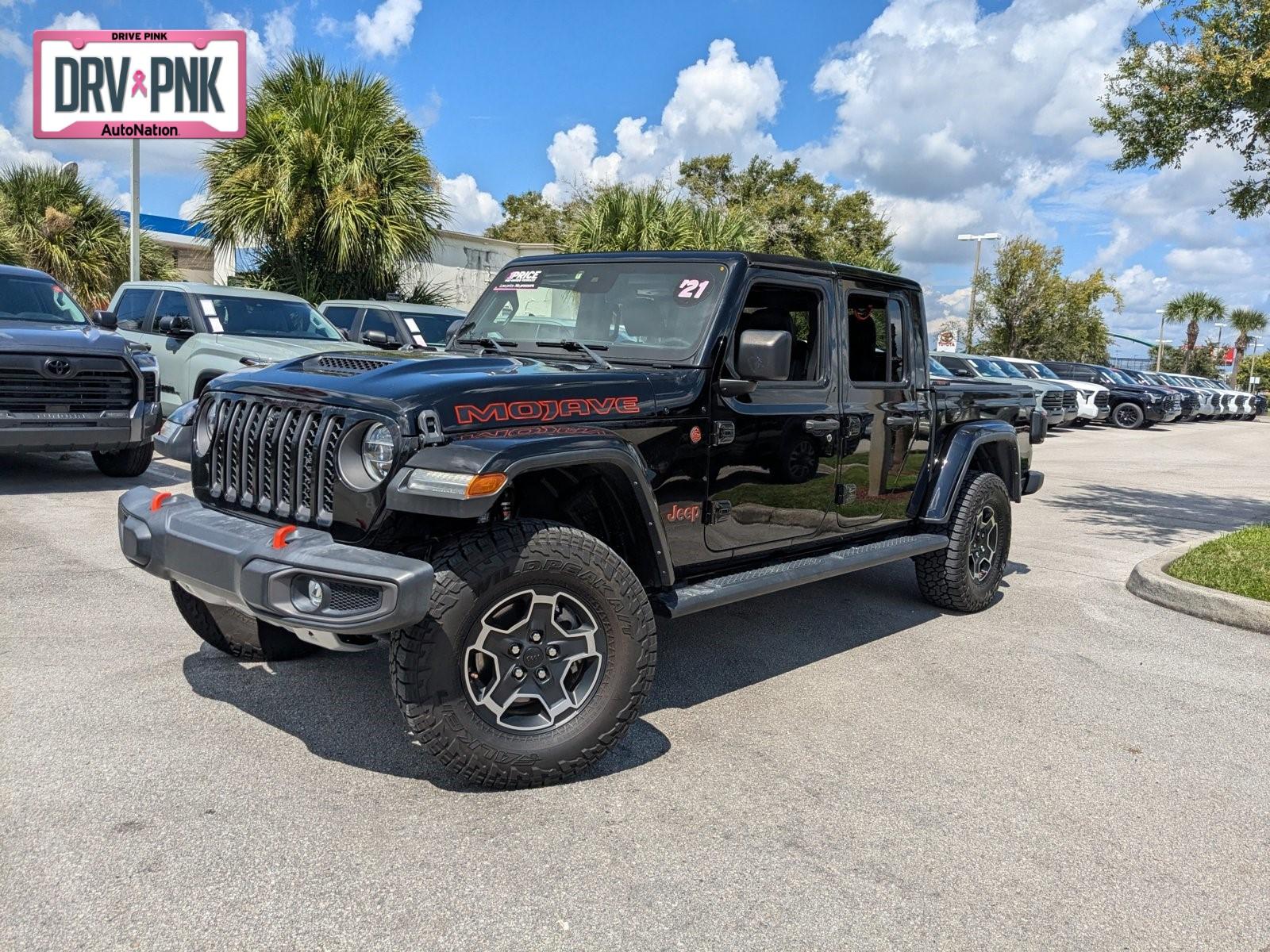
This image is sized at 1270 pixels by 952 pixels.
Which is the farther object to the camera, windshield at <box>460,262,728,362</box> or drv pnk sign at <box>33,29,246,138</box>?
drv pnk sign at <box>33,29,246,138</box>

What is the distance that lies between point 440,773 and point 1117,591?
5153 mm

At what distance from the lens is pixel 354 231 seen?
16234 millimetres

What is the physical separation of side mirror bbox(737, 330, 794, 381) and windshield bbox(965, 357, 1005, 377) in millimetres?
19245

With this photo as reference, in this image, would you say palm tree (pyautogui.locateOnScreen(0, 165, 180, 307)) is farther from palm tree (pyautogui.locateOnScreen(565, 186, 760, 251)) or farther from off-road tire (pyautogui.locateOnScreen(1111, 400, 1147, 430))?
off-road tire (pyautogui.locateOnScreen(1111, 400, 1147, 430))

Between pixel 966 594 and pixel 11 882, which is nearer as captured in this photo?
pixel 11 882

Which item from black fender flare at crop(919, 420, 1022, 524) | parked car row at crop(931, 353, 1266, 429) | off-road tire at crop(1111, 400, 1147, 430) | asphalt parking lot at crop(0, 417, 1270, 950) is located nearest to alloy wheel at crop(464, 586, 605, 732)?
asphalt parking lot at crop(0, 417, 1270, 950)

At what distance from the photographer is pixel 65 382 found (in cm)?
820

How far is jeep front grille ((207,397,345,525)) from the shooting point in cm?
345

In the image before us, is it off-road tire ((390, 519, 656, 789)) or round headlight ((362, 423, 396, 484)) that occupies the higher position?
round headlight ((362, 423, 396, 484))

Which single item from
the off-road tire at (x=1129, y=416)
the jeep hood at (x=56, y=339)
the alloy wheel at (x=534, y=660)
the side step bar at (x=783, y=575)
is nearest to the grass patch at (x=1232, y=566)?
the side step bar at (x=783, y=575)

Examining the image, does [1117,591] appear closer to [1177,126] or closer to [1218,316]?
[1177,126]

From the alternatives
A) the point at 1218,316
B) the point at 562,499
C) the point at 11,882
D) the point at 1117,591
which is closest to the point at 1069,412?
the point at 1117,591

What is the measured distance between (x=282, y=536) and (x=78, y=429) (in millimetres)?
5932

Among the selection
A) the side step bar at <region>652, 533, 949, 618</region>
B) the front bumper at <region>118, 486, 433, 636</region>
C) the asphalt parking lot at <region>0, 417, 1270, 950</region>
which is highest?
the front bumper at <region>118, 486, 433, 636</region>
